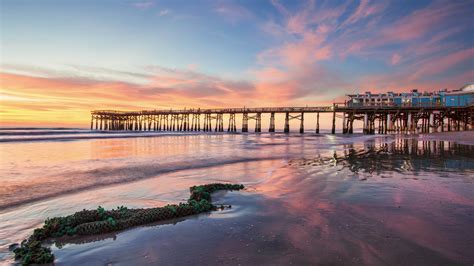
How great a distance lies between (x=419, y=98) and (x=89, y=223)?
72417mm

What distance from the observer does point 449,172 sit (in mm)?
10977

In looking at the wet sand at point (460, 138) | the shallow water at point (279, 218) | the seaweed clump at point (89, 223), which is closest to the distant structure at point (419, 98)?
the wet sand at point (460, 138)

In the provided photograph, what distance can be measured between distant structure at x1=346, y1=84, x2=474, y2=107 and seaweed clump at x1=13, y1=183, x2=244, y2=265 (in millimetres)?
59207

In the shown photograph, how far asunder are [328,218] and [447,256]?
2.05 meters

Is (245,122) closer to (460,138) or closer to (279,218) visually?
(460,138)

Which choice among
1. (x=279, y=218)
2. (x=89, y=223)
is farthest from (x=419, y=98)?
(x=89, y=223)

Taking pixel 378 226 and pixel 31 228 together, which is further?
pixel 31 228

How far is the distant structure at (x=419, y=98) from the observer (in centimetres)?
5672

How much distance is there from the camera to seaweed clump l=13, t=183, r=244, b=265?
396 centimetres

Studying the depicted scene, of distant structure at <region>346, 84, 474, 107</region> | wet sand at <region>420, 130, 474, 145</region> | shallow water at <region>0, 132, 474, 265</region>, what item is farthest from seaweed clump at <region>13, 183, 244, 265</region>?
distant structure at <region>346, 84, 474, 107</region>

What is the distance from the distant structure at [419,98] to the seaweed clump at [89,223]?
194ft

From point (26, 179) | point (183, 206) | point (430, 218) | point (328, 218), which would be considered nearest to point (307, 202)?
point (328, 218)

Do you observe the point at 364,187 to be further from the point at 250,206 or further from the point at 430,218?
the point at 250,206

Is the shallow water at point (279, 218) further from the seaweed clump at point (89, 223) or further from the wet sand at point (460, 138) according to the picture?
the wet sand at point (460, 138)
